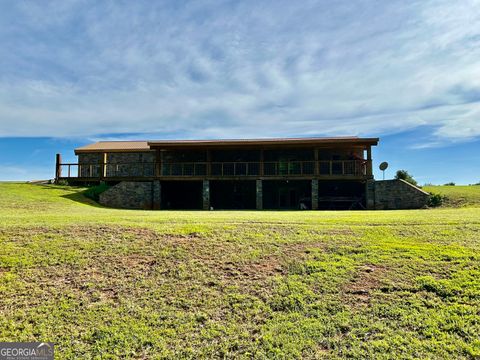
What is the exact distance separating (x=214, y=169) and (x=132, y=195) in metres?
5.94

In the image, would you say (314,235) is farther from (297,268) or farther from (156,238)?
(156,238)

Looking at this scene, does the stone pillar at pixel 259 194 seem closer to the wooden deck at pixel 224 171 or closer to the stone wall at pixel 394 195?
the wooden deck at pixel 224 171

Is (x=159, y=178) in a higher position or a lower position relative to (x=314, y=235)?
higher

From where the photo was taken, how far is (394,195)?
21.2 metres

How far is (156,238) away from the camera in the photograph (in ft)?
29.2

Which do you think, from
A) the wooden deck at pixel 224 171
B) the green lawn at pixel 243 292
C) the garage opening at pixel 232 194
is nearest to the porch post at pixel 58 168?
the wooden deck at pixel 224 171

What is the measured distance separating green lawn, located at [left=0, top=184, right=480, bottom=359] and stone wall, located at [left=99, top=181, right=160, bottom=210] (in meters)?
11.6

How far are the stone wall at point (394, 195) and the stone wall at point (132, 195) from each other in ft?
43.3

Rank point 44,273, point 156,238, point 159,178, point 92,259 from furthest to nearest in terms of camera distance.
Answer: point 159,178 → point 156,238 → point 92,259 → point 44,273

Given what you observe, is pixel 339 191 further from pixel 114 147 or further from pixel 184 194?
pixel 114 147

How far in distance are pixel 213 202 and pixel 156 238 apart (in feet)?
54.5

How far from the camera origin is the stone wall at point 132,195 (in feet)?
69.5

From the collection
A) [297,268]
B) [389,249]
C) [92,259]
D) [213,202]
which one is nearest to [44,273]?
[92,259]

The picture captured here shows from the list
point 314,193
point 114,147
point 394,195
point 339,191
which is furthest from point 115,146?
point 394,195
